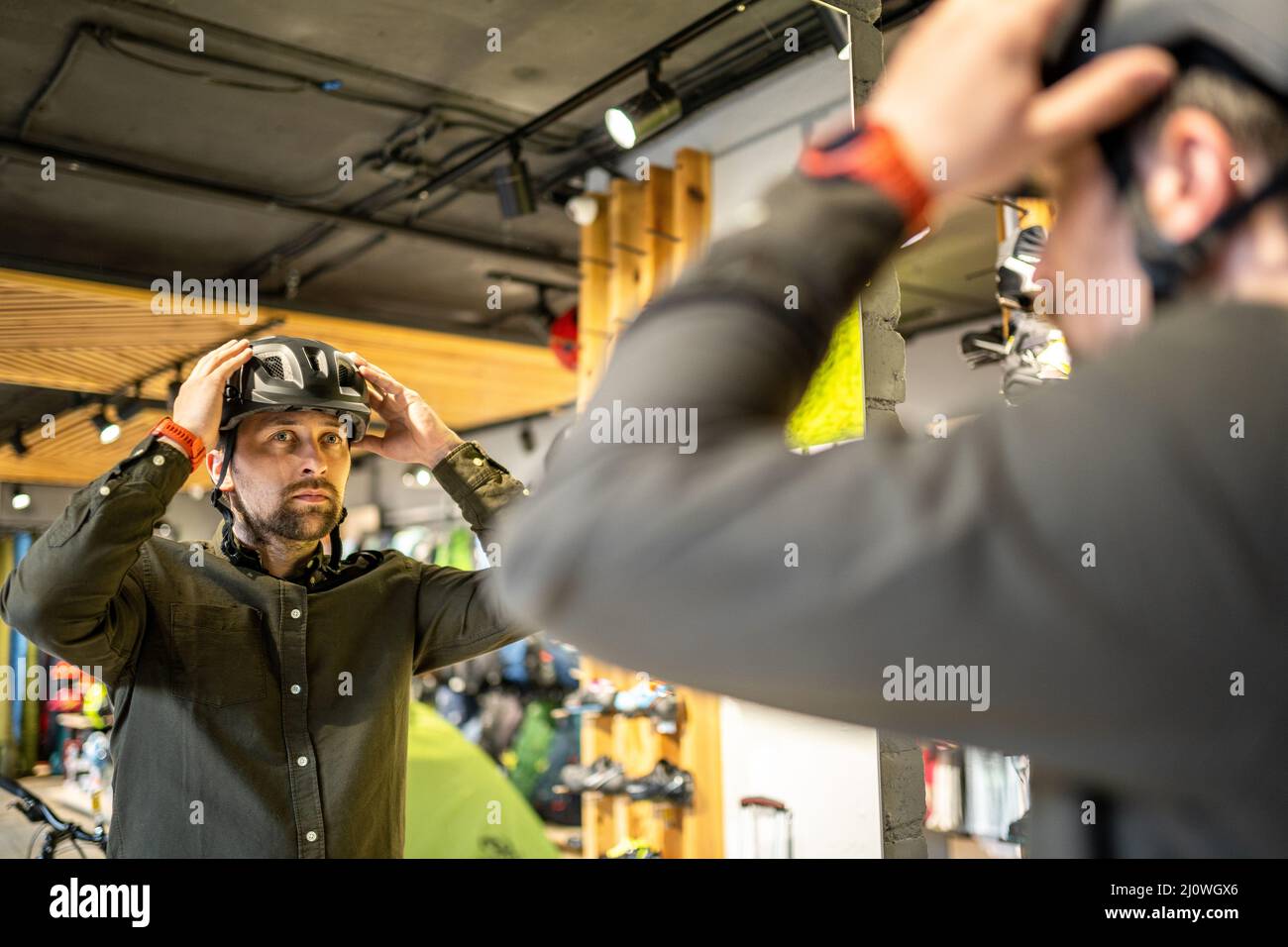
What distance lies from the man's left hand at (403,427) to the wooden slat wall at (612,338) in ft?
5.05

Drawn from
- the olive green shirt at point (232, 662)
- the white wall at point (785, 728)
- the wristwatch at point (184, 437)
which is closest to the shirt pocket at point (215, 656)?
the olive green shirt at point (232, 662)

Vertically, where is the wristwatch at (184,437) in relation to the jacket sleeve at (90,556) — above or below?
above

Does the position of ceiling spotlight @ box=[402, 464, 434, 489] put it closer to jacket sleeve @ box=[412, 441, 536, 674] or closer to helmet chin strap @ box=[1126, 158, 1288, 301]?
jacket sleeve @ box=[412, 441, 536, 674]

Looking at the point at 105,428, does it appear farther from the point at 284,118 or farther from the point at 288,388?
the point at 284,118

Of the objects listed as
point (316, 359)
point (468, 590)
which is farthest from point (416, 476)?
point (316, 359)

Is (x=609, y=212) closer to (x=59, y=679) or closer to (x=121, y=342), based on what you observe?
(x=121, y=342)

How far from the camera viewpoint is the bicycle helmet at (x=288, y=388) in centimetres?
198

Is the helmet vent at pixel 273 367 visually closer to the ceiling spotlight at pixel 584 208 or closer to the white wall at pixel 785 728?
the white wall at pixel 785 728

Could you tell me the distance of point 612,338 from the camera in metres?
3.47

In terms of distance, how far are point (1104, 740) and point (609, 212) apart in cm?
392

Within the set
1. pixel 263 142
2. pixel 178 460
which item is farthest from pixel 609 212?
pixel 178 460
